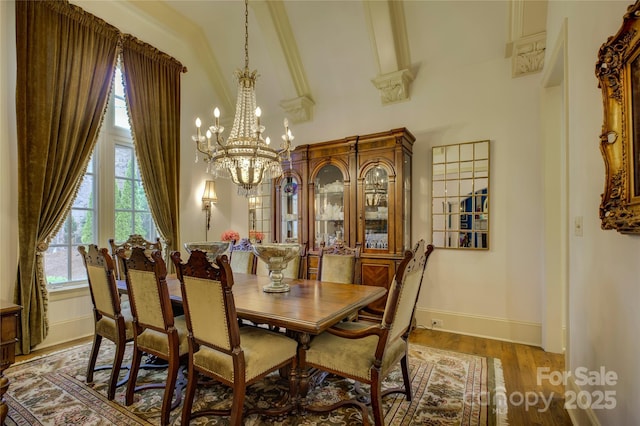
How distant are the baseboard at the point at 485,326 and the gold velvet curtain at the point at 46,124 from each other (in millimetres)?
4014

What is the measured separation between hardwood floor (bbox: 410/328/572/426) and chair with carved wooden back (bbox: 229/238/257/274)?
6.18ft

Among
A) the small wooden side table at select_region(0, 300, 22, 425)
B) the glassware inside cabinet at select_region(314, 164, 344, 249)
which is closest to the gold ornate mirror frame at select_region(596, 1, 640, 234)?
the glassware inside cabinet at select_region(314, 164, 344, 249)

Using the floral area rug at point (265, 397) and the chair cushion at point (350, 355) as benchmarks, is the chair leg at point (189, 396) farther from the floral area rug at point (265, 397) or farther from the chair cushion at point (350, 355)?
the chair cushion at point (350, 355)

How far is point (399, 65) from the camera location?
12.0 ft

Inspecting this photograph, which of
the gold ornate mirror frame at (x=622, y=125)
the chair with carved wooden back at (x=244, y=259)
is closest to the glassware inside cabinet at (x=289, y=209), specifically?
the chair with carved wooden back at (x=244, y=259)

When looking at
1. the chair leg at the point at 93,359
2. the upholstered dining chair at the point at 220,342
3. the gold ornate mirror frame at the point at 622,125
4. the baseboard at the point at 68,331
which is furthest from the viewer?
the baseboard at the point at 68,331

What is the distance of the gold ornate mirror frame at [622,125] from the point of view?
1.14 metres

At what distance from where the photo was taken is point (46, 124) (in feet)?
9.66

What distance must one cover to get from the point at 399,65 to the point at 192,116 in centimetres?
303

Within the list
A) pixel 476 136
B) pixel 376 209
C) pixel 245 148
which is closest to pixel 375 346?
pixel 245 148

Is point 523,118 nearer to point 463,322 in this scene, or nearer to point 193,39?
point 463,322

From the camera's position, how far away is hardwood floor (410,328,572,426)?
6.41ft

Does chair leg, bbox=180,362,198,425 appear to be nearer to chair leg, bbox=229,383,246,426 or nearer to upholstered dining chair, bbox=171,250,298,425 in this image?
upholstered dining chair, bbox=171,250,298,425

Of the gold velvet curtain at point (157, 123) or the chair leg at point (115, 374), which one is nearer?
the chair leg at point (115, 374)
